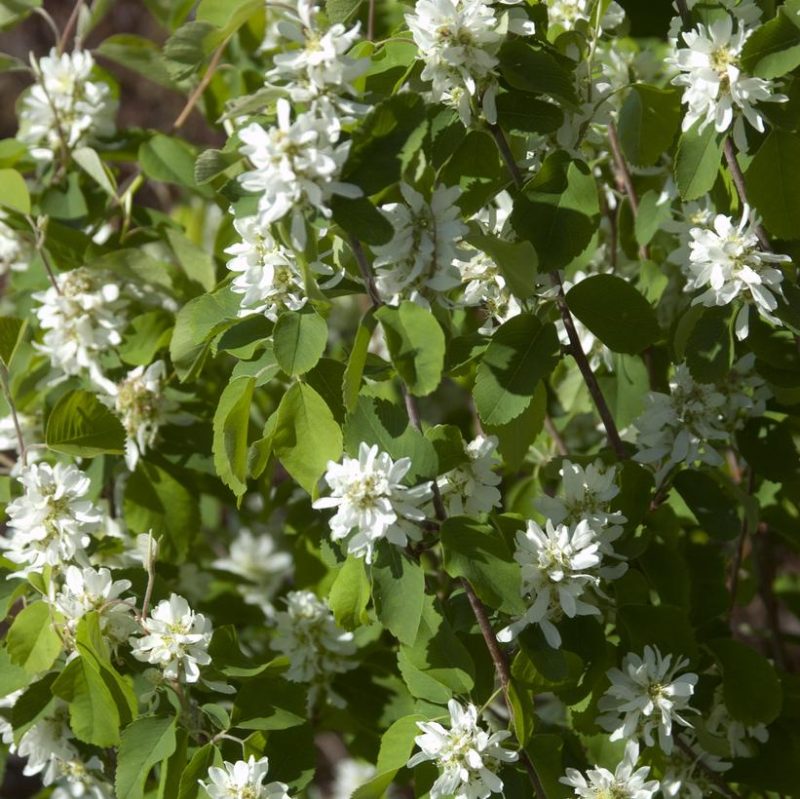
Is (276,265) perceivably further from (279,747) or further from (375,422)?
(279,747)

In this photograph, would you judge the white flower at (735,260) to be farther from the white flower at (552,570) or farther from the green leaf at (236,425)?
the green leaf at (236,425)

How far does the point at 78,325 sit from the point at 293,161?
664mm

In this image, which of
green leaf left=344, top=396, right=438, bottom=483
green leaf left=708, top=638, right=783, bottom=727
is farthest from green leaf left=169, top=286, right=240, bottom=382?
green leaf left=708, top=638, right=783, bottom=727

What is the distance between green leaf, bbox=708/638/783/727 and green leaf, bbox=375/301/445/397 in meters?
0.56

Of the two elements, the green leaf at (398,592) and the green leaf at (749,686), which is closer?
the green leaf at (398,592)

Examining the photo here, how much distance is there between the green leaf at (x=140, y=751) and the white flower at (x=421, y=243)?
50 centimetres

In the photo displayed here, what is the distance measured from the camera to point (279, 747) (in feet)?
3.98

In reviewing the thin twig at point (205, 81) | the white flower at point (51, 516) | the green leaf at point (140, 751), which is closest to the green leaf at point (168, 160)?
the thin twig at point (205, 81)

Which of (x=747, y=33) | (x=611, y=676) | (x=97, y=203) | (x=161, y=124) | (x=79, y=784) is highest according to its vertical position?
(x=747, y=33)

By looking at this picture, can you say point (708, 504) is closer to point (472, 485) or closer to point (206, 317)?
point (472, 485)

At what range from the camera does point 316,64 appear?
34.1 inches

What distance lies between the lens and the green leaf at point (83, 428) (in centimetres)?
118

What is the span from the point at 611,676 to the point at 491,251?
1.54 feet

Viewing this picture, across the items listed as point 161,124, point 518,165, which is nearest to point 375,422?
point 518,165
